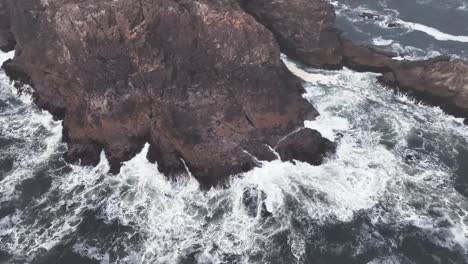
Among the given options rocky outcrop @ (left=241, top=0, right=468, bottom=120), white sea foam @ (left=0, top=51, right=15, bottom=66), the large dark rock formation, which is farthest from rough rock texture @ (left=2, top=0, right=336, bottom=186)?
white sea foam @ (left=0, top=51, right=15, bottom=66)

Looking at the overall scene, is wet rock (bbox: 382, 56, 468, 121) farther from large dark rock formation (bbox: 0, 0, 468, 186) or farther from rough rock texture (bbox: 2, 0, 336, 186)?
rough rock texture (bbox: 2, 0, 336, 186)

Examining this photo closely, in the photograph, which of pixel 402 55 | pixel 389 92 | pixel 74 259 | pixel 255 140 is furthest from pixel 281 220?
pixel 402 55

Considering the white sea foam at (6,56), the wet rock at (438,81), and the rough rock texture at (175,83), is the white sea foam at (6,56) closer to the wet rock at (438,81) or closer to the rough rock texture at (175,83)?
the rough rock texture at (175,83)

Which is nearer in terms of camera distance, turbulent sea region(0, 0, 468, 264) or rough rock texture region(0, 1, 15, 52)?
turbulent sea region(0, 0, 468, 264)

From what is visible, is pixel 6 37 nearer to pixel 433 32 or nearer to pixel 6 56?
pixel 6 56

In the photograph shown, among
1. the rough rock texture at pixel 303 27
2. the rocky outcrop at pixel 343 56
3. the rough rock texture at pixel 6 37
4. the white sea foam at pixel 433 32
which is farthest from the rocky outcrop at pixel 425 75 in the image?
the rough rock texture at pixel 6 37

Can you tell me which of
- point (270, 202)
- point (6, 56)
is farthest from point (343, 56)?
point (6, 56)
